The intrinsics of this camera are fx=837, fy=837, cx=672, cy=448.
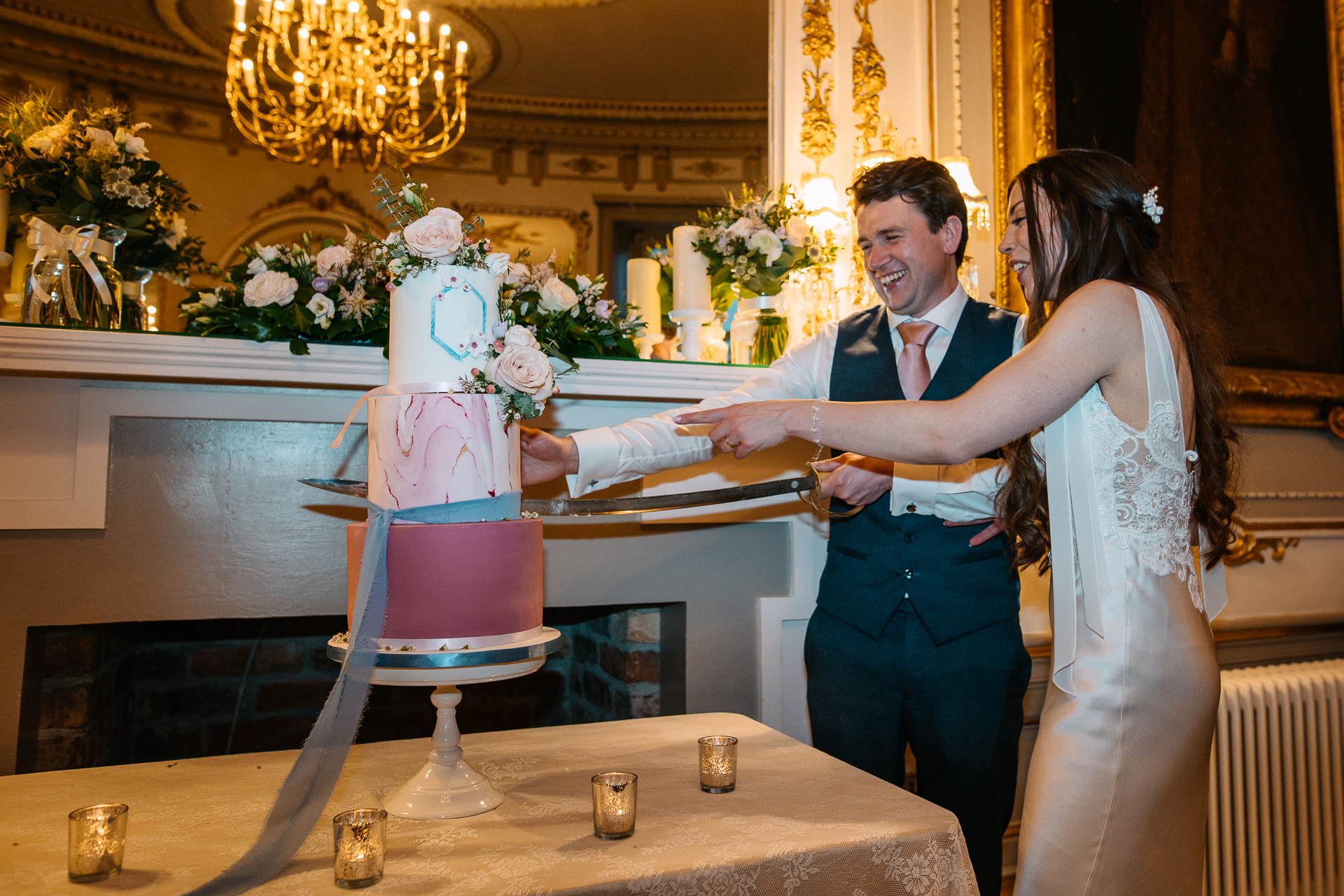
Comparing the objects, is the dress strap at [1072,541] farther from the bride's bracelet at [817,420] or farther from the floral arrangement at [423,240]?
the floral arrangement at [423,240]

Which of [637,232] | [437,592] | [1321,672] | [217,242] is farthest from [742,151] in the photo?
[1321,672]

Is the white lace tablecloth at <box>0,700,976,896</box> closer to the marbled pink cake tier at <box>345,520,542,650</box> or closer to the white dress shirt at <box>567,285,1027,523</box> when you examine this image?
the marbled pink cake tier at <box>345,520,542,650</box>

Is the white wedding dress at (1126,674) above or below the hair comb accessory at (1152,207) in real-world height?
below

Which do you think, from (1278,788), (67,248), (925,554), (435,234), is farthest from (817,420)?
(1278,788)

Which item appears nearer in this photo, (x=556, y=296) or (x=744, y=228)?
(x=556, y=296)

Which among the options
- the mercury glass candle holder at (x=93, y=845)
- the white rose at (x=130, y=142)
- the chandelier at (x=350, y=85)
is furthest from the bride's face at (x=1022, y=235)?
the chandelier at (x=350, y=85)

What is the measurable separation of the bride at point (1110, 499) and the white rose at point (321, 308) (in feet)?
3.72

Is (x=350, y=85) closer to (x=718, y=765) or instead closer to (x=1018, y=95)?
(x=1018, y=95)

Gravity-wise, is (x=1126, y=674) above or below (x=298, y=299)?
below

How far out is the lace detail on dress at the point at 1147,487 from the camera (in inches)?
52.2

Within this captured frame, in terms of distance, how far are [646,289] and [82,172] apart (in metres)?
1.37

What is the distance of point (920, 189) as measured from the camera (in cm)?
195

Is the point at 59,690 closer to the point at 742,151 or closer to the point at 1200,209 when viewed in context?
the point at 742,151

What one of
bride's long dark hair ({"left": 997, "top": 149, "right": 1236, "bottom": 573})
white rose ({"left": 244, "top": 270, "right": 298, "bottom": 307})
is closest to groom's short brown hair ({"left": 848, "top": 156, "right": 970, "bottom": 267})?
bride's long dark hair ({"left": 997, "top": 149, "right": 1236, "bottom": 573})
